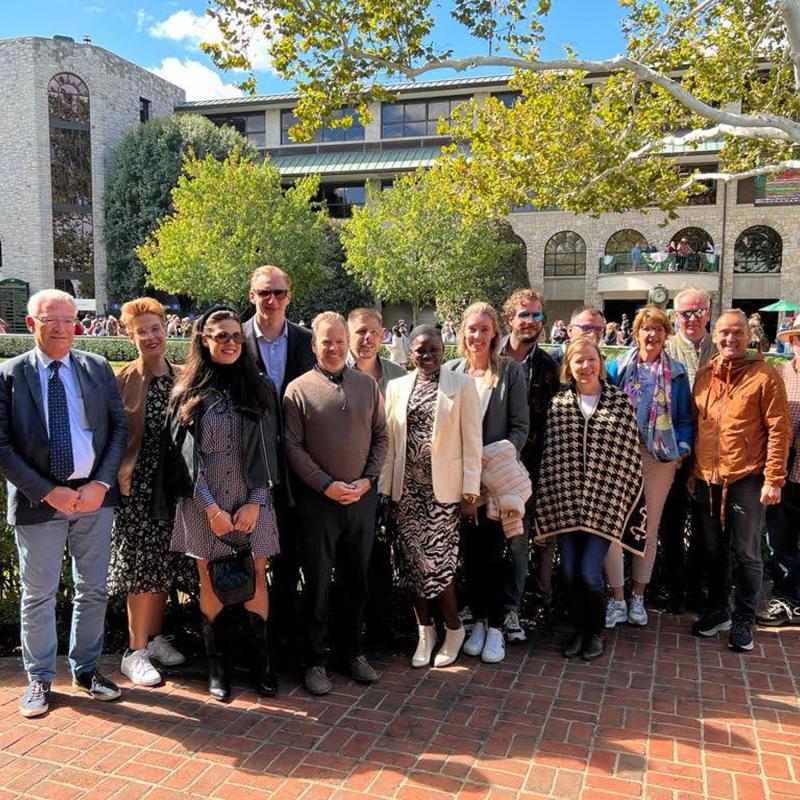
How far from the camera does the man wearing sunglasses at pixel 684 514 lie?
4879 millimetres

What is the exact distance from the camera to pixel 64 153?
136ft

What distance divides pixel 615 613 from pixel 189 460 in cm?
303

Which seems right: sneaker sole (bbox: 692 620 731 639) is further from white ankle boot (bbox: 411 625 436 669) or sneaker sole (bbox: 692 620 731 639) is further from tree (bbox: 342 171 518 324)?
tree (bbox: 342 171 518 324)

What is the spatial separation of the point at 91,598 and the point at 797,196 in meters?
37.6

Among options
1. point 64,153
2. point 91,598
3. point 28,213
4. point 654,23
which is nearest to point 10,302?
point 28,213

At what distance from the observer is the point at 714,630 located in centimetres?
467

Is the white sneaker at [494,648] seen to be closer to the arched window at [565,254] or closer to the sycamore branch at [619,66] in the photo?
the sycamore branch at [619,66]

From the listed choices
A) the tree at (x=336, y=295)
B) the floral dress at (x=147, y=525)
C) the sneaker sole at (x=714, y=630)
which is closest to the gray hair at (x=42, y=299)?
the floral dress at (x=147, y=525)

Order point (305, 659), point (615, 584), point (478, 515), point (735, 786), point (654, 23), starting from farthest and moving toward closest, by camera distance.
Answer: point (654, 23) < point (615, 584) < point (478, 515) < point (305, 659) < point (735, 786)

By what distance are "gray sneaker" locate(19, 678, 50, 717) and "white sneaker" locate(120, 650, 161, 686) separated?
1.40ft

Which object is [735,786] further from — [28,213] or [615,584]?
[28,213]

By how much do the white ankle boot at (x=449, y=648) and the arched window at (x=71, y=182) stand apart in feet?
142

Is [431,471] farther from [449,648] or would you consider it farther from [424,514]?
[449,648]

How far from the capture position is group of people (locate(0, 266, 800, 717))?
3.63 meters
